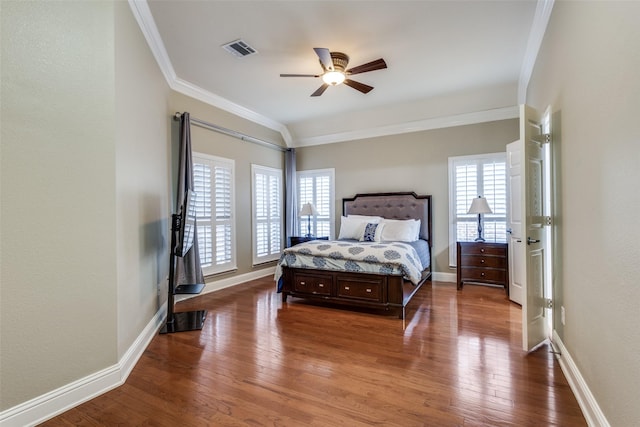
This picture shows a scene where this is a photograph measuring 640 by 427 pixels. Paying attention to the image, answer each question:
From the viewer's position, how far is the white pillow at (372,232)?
16.3 feet

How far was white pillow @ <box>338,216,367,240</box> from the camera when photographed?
17.3 feet

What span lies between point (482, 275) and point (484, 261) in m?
0.22

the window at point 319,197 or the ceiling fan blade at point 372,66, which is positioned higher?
the ceiling fan blade at point 372,66

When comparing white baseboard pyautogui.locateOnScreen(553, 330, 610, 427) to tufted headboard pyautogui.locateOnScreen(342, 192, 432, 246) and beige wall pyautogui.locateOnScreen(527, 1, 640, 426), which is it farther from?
tufted headboard pyautogui.locateOnScreen(342, 192, 432, 246)

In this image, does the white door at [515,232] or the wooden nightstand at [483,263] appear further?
the wooden nightstand at [483,263]

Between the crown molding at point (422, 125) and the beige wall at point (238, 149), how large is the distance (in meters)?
1.11

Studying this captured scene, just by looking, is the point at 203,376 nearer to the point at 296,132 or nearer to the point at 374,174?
the point at 374,174

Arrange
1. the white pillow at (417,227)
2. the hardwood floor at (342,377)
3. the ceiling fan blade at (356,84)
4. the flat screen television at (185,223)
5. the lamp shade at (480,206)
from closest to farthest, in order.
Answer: the hardwood floor at (342,377) < the flat screen television at (185,223) < the ceiling fan blade at (356,84) < the lamp shade at (480,206) < the white pillow at (417,227)

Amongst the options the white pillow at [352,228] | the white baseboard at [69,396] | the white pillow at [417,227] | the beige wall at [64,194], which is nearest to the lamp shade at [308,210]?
the white pillow at [352,228]

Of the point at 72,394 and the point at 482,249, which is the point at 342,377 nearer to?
the point at 72,394

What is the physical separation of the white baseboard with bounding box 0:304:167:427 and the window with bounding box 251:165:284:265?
332 centimetres

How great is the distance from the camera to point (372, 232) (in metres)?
5.03

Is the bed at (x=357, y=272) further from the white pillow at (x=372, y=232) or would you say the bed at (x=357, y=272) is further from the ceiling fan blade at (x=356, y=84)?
the ceiling fan blade at (x=356, y=84)

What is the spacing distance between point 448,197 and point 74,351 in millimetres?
5292
